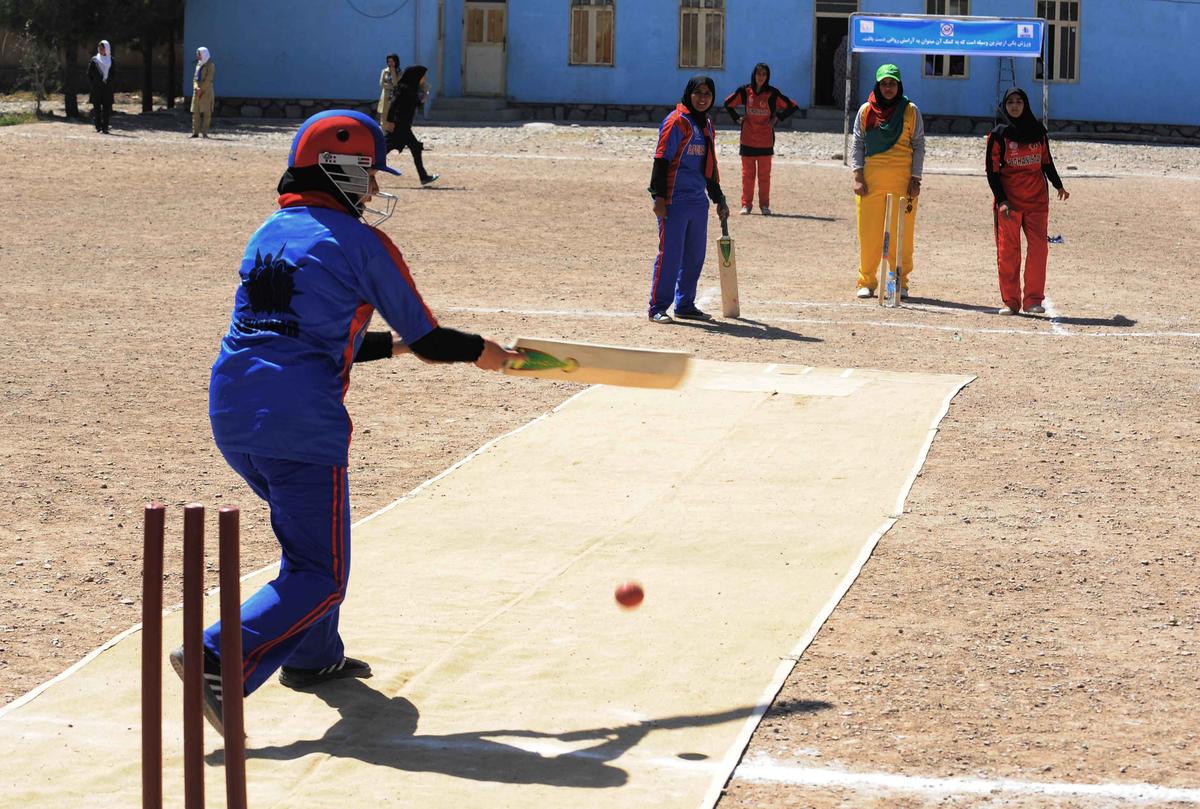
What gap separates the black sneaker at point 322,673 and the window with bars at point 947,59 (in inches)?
1319

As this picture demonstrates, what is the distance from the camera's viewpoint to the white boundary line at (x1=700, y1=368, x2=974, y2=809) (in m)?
4.82

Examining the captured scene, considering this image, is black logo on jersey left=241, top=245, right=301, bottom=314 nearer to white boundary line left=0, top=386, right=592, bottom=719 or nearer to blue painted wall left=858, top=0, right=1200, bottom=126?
white boundary line left=0, top=386, right=592, bottom=719

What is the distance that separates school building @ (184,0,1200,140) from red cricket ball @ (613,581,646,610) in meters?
31.9

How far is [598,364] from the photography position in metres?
5.59

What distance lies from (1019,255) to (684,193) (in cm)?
298

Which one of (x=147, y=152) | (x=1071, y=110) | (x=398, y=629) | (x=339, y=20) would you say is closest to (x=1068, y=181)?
(x=1071, y=110)

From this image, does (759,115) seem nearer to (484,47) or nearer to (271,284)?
(271,284)

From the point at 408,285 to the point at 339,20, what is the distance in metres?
34.1

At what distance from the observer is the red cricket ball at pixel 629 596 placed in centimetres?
632

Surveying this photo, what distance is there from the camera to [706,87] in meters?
12.8

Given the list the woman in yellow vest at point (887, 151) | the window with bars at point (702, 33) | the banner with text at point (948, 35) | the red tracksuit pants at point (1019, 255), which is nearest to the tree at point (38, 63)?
the window with bars at point (702, 33)

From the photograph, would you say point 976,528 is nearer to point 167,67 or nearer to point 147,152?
point 147,152

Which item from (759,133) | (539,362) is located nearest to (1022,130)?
(759,133)

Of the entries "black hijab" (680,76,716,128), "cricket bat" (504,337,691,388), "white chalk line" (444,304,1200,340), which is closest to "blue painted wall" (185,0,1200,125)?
"white chalk line" (444,304,1200,340)
